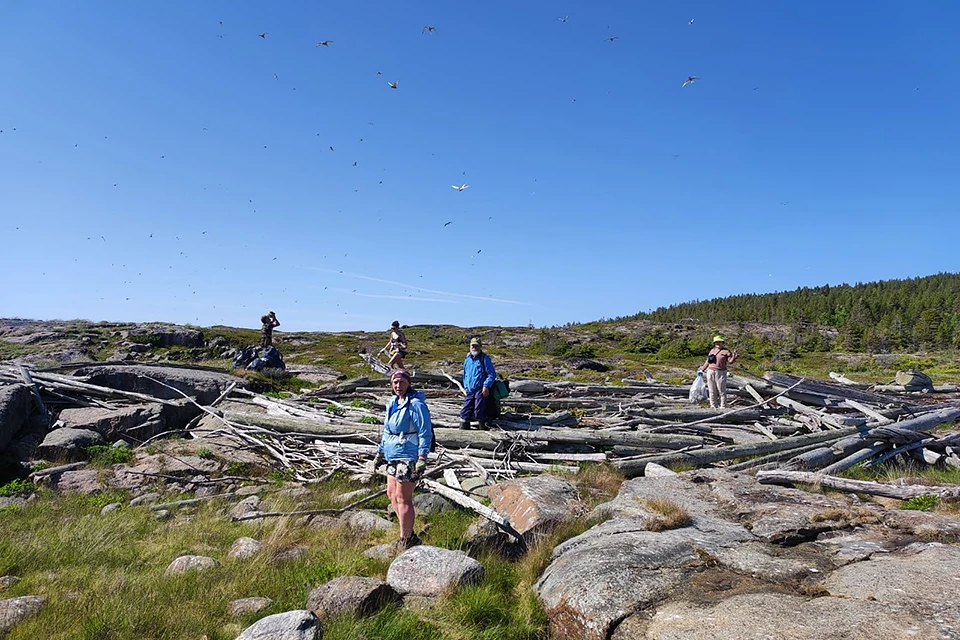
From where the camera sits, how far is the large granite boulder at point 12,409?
10703mm

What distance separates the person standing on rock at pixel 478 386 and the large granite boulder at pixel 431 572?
5678 millimetres

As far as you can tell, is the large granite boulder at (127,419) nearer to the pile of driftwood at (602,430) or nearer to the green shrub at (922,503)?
the pile of driftwood at (602,430)

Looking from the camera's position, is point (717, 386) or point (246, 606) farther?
point (717, 386)

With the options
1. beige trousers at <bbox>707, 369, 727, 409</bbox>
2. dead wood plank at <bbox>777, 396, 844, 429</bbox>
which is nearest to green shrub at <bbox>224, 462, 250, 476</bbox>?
beige trousers at <bbox>707, 369, 727, 409</bbox>

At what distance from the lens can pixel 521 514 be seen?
6527 millimetres

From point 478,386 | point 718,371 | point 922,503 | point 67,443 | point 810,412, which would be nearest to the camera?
point 922,503

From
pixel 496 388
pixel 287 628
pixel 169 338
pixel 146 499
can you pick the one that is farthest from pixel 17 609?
pixel 169 338

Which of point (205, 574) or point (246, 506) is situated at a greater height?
point (205, 574)

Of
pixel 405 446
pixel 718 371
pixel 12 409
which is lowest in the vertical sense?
pixel 12 409

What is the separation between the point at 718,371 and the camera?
531 inches

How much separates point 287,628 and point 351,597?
63 cm

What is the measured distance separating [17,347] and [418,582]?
156 ft

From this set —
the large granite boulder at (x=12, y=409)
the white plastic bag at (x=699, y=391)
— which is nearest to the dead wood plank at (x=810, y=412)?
the white plastic bag at (x=699, y=391)

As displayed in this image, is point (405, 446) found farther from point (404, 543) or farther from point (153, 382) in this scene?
point (153, 382)
